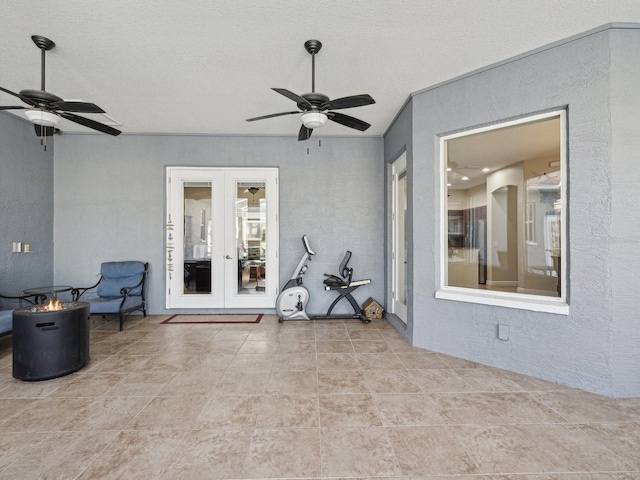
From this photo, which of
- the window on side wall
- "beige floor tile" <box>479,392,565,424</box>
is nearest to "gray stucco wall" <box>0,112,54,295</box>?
the window on side wall

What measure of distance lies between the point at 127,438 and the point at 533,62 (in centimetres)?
449

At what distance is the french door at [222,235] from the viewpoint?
505 cm

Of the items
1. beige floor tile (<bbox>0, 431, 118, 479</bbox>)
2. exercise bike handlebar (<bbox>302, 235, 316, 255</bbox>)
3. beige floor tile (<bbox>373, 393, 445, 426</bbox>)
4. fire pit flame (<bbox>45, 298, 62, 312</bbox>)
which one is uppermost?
exercise bike handlebar (<bbox>302, 235, 316, 255</bbox>)

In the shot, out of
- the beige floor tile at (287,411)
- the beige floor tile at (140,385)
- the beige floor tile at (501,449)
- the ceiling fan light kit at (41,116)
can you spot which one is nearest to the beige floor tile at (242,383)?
the beige floor tile at (287,411)

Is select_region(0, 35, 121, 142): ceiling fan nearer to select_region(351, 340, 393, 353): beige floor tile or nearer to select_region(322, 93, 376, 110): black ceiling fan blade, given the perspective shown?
select_region(322, 93, 376, 110): black ceiling fan blade

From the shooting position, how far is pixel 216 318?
191 inches

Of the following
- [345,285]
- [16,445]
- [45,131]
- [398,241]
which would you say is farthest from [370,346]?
[45,131]

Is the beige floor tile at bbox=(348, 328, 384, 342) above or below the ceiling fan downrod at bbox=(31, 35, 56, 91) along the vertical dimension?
Answer: below

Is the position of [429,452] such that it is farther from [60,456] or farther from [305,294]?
[305,294]

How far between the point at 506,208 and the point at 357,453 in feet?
9.52

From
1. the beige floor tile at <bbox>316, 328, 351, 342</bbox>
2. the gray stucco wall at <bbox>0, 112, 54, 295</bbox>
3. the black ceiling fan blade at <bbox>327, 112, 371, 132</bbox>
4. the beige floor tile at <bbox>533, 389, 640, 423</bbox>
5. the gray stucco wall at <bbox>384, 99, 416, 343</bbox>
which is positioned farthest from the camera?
the gray stucco wall at <bbox>0, 112, 54, 295</bbox>

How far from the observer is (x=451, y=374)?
2895mm

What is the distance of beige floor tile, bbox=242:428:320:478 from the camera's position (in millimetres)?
1686

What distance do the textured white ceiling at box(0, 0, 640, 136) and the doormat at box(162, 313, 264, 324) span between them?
3129 mm
